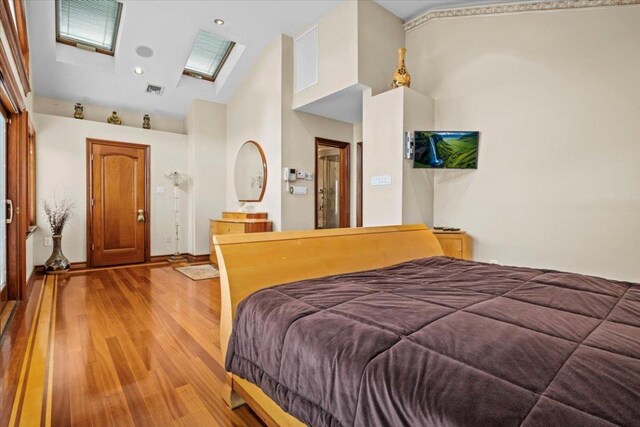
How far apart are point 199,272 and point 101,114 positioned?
3.40 meters

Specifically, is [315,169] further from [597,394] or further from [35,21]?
[597,394]

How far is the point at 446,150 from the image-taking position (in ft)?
12.1

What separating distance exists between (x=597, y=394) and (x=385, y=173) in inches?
125

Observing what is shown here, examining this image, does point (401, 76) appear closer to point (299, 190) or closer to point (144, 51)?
point (299, 190)

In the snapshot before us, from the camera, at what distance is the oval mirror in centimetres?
491

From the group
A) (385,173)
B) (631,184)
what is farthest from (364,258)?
(631,184)

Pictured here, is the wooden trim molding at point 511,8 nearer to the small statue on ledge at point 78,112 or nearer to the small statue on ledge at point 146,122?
the small statue on ledge at point 146,122

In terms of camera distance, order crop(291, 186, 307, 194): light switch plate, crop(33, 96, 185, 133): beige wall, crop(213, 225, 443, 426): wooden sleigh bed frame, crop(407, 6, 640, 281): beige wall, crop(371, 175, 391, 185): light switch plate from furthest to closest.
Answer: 1. crop(33, 96, 185, 133): beige wall
2. crop(291, 186, 307, 194): light switch plate
3. crop(371, 175, 391, 185): light switch plate
4. crop(407, 6, 640, 281): beige wall
5. crop(213, 225, 443, 426): wooden sleigh bed frame

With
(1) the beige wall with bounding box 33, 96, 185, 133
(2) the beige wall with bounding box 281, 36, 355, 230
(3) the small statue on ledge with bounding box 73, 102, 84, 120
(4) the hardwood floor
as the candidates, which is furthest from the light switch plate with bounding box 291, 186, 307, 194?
(3) the small statue on ledge with bounding box 73, 102, 84, 120

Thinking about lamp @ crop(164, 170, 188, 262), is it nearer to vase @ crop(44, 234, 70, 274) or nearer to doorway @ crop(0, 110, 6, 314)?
vase @ crop(44, 234, 70, 274)

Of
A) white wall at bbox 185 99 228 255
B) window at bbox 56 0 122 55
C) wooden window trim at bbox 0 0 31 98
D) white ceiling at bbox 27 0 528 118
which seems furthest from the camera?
white wall at bbox 185 99 228 255

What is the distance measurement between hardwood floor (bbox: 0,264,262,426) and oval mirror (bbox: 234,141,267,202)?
193 cm

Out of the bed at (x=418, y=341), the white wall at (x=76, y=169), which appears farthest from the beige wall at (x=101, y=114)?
the bed at (x=418, y=341)

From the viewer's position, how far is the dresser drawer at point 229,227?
4.68m
